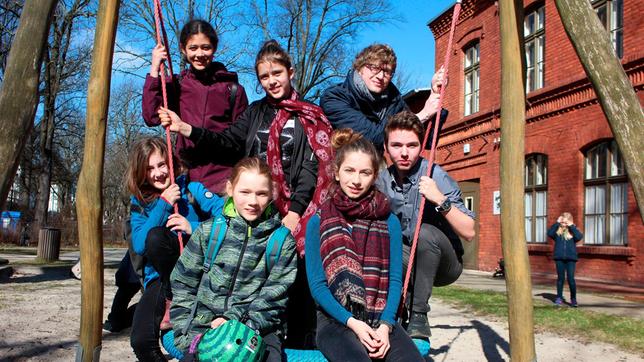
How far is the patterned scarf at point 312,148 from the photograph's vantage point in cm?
345

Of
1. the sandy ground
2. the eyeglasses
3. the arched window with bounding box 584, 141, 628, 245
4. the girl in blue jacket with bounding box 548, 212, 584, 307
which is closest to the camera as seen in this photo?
the eyeglasses

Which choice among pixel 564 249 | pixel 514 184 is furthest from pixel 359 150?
pixel 564 249

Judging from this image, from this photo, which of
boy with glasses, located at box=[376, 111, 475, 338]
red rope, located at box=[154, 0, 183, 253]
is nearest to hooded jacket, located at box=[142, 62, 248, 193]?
red rope, located at box=[154, 0, 183, 253]

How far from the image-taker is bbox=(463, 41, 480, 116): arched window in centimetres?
1767

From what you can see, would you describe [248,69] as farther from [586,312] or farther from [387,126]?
[387,126]

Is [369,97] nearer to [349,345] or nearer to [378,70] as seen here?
[378,70]

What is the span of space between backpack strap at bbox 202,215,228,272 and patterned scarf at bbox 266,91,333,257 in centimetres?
46

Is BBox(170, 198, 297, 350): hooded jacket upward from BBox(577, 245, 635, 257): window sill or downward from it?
upward

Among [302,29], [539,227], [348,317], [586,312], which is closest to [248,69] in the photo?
[302,29]

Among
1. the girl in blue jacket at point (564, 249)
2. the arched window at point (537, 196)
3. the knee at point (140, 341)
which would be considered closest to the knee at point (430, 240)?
the knee at point (140, 341)

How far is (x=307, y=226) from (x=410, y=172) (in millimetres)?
815

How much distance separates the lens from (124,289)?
4.18 meters

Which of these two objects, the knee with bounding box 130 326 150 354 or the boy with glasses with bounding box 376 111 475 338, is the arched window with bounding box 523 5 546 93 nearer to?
the boy with glasses with bounding box 376 111 475 338

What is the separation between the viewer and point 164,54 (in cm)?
365
